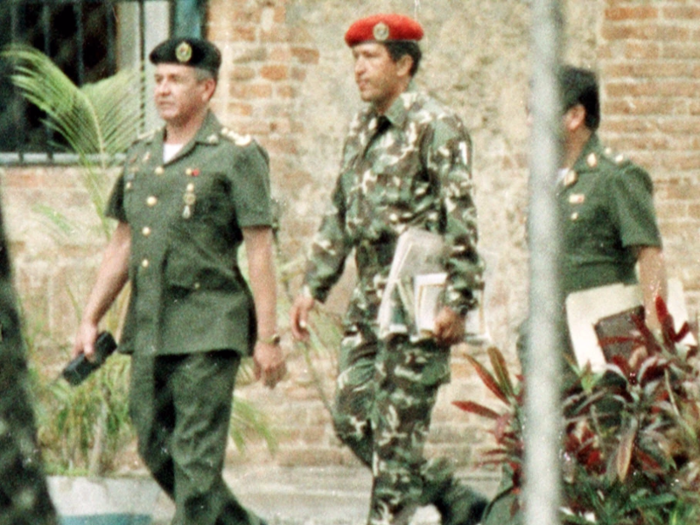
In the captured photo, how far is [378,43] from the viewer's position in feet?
18.7

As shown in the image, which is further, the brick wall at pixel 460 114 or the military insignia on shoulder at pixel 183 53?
the brick wall at pixel 460 114

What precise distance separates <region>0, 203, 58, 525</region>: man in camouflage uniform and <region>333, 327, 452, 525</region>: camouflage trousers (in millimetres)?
1495

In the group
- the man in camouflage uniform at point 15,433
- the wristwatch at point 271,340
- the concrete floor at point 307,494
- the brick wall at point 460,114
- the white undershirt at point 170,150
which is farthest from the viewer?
the brick wall at point 460,114

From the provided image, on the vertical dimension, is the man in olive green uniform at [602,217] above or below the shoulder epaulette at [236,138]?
below

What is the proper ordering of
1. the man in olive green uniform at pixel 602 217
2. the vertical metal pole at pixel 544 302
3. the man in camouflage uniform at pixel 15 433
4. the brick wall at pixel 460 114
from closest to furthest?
the vertical metal pole at pixel 544 302
the man in camouflage uniform at pixel 15 433
the man in olive green uniform at pixel 602 217
the brick wall at pixel 460 114

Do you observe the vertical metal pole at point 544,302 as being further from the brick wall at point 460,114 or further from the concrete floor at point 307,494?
the brick wall at point 460,114

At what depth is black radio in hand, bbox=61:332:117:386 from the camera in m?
5.71

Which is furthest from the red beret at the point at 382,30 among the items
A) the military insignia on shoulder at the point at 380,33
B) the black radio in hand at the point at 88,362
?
the black radio in hand at the point at 88,362

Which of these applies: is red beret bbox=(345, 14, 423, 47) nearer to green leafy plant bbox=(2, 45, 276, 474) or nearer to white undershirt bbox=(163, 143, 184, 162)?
white undershirt bbox=(163, 143, 184, 162)

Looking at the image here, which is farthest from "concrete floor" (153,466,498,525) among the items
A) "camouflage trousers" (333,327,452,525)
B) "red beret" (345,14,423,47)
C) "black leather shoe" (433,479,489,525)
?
"red beret" (345,14,423,47)

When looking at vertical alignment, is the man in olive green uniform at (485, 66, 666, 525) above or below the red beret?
below

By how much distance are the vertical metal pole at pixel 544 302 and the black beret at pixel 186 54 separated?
11.0 ft

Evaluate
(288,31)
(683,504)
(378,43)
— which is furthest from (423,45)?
(683,504)

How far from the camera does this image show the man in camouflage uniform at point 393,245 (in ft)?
18.0
